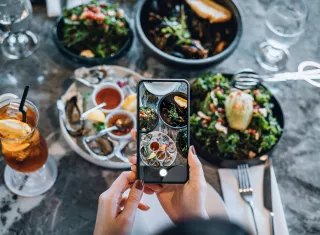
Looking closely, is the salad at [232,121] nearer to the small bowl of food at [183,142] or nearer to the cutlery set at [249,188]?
→ the cutlery set at [249,188]

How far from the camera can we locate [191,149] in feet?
3.58

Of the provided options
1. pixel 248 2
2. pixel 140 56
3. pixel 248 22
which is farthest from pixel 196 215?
pixel 248 2

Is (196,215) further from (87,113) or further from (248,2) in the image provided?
(248,2)

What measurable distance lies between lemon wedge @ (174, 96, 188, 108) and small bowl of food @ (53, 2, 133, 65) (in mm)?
461

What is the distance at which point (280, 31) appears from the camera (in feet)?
5.26

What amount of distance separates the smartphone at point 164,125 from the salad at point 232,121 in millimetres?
261

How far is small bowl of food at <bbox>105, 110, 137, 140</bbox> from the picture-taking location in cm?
138

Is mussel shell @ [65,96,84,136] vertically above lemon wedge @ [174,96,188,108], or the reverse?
lemon wedge @ [174,96,188,108]

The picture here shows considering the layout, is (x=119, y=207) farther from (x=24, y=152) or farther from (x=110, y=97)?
(x=110, y=97)

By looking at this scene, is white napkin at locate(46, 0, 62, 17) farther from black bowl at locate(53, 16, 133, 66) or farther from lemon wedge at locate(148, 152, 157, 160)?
lemon wedge at locate(148, 152, 157, 160)

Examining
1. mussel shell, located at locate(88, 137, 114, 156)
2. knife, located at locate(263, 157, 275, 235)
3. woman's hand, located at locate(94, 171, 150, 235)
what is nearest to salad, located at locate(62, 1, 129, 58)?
mussel shell, located at locate(88, 137, 114, 156)

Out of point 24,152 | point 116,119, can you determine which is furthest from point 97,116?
point 24,152

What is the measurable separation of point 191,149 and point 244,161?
315 millimetres

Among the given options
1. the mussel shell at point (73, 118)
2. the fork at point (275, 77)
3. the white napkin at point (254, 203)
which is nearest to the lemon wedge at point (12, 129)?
the mussel shell at point (73, 118)
